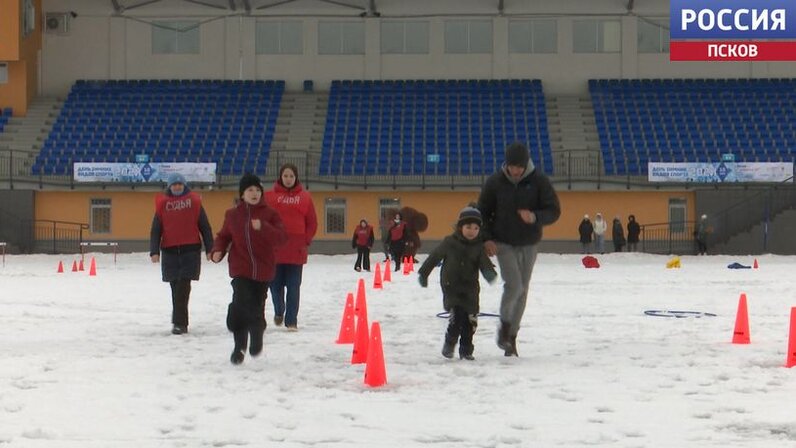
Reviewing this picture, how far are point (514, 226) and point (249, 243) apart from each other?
2.46 metres

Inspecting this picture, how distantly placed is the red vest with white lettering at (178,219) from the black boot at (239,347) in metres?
3.11

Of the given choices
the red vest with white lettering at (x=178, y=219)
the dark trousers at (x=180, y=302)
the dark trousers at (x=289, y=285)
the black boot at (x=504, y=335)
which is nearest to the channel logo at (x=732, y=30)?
the dark trousers at (x=289, y=285)

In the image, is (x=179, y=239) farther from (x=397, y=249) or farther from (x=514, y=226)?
(x=397, y=249)

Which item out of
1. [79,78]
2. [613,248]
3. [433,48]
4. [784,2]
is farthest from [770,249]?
[79,78]

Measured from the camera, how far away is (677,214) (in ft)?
150

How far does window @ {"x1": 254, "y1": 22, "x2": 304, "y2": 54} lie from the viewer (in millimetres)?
51812

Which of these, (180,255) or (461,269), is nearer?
(461,269)

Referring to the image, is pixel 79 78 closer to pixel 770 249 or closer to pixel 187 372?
pixel 770 249

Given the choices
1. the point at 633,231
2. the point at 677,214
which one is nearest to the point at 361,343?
the point at 633,231

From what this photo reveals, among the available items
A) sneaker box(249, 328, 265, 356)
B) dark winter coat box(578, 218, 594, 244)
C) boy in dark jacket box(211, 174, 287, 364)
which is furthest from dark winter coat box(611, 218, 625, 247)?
sneaker box(249, 328, 265, 356)

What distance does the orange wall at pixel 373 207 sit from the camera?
4550 centimetres

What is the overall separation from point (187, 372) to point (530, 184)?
143 inches

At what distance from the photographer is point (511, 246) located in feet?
Answer: 36.3

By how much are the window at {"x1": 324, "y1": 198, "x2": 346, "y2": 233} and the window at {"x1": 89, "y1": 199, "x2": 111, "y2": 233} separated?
8.44 meters
